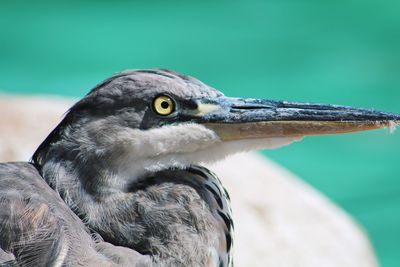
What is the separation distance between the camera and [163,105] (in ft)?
11.8

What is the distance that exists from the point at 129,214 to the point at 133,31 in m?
6.33

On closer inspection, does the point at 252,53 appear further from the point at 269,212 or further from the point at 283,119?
the point at 283,119

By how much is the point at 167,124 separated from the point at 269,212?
1.96 m

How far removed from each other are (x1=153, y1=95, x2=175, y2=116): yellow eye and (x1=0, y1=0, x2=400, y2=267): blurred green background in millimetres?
4693

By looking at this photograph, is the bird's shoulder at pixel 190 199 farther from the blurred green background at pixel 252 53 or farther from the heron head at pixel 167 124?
the blurred green background at pixel 252 53

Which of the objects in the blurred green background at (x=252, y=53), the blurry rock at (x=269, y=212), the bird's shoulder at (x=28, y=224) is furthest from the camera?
the blurred green background at (x=252, y=53)

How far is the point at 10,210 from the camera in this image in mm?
3541

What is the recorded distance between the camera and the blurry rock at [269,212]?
5.19m

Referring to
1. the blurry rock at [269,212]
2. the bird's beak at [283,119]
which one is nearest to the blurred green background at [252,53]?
the blurry rock at [269,212]

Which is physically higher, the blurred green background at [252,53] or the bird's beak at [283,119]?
the blurred green background at [252,53]

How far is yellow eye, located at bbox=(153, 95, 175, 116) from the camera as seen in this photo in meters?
3.57

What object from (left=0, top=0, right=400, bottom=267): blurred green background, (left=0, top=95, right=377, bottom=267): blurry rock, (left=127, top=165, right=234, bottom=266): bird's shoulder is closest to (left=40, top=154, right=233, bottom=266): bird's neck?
(left=127, top=165, right=234, bottom=266): bird's shoulder

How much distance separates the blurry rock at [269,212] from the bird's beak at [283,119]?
1450 mm

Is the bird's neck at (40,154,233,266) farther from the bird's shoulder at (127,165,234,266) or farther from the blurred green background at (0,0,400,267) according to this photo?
the blurred green background at (0,0,400,267)
